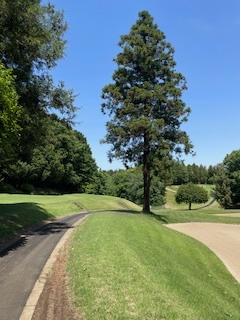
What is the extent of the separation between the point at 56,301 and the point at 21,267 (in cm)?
323

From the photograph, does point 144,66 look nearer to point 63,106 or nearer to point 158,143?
point 158,143

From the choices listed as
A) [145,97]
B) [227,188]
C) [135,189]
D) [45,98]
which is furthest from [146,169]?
[135,189]

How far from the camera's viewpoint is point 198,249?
776 inches

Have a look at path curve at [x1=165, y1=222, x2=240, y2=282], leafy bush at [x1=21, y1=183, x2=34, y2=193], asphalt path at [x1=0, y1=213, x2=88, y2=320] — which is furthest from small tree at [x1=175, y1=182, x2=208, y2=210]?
asphalt path at [x1=0, y1=213, x2=88, y2=320]

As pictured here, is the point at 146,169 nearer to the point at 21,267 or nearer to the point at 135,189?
the point at 21,267

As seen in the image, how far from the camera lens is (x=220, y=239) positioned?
25406mm

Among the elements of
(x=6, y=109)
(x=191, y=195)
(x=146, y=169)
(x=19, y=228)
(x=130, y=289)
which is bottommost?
(x=130, y=289)

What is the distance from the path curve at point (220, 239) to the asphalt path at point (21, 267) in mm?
8986

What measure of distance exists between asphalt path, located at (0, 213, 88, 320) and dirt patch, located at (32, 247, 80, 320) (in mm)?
381

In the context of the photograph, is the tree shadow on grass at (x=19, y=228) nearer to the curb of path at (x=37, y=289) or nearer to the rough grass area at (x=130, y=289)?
the curb of path at (x=37, y=289)

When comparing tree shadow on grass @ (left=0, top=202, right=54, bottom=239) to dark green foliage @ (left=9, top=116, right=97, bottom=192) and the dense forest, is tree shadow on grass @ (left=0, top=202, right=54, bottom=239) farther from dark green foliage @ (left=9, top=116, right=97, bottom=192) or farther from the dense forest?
dark green foliage @ (left=9, top=116, right=97, bottom=192)

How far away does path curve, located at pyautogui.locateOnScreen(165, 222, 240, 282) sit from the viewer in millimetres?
18172

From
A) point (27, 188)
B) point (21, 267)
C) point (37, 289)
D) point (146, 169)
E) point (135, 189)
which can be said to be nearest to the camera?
point (37, 289)

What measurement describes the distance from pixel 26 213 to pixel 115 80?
1557cm
